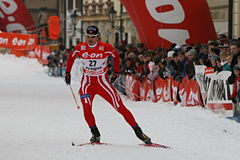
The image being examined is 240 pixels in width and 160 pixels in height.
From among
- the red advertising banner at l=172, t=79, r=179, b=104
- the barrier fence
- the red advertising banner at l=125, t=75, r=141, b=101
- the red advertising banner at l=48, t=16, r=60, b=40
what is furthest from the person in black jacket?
the red advertising banner at l=48, t=16, r=60, b=40

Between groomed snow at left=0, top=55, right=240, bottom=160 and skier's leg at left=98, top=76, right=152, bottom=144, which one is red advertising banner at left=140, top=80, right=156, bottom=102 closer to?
groomed snow at left=0, top=55, right=240, bottom=160

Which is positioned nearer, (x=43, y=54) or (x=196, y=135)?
(x=196, y=135)

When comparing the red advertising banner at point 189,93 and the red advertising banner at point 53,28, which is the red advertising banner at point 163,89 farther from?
the red advertising banner at point 53,28

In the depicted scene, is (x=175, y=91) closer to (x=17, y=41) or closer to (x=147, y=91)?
(x=147, y=91)

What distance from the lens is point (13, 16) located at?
53.3 meters

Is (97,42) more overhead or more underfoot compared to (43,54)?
more overhead

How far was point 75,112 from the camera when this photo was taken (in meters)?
16.5

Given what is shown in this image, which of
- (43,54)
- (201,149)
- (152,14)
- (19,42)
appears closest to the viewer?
(201,149)

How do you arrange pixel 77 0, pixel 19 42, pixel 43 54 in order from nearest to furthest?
pixel 43 54 < pixel 19 42 < pixel 77 0

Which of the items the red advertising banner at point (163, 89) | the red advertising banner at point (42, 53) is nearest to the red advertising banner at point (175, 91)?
the red advertising banner at point (163, 89)

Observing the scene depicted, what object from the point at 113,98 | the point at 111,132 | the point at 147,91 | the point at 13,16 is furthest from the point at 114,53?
the point at 13,16

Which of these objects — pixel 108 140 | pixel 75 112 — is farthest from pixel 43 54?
pixel 108 140

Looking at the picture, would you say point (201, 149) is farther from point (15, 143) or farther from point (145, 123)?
point (145, 123)

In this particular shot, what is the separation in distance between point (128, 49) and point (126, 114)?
13602 millimetres
